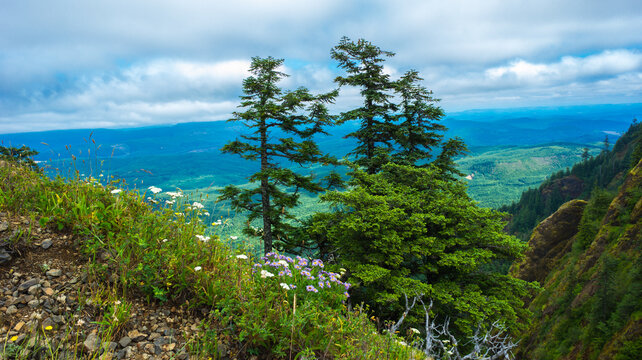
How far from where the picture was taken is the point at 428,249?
43.9ft

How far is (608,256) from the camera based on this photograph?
26.9 metres

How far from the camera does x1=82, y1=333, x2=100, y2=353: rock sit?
2590 millimetres

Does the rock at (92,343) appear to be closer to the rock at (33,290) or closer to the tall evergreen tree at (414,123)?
the rock at (33,290)

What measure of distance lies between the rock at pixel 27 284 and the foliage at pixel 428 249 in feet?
32.9

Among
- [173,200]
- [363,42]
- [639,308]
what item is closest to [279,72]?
[363,42]

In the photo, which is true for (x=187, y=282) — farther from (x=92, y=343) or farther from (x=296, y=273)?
(x=296, y=273)

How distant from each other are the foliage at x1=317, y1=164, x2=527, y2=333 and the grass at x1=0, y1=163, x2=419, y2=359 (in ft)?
27.9

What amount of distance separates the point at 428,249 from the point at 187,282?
12.1 meters

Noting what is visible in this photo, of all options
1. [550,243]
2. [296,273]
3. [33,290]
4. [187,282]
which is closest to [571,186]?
[550,243]

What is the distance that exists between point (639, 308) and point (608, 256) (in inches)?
240

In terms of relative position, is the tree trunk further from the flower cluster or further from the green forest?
the flower cluster

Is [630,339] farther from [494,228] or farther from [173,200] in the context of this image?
[173,200]

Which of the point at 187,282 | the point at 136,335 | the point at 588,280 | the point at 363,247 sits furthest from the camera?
the point at 588,280

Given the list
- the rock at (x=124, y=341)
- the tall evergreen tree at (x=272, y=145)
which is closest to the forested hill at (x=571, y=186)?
the tall evergreen tree at (x=272, y=145)
